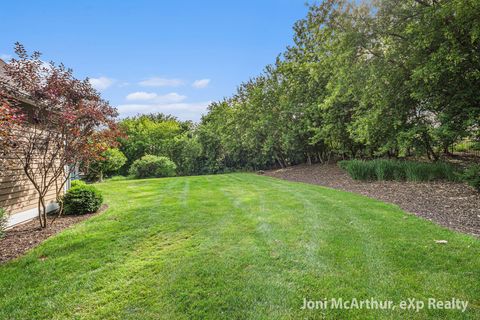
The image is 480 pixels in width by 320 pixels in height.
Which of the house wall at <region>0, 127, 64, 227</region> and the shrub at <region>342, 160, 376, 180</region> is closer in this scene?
→ the house wall at <region>0, 127, 64, 227</region>

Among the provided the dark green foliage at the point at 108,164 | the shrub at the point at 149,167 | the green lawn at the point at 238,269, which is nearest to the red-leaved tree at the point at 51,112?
the green lawn at the point at 238,269

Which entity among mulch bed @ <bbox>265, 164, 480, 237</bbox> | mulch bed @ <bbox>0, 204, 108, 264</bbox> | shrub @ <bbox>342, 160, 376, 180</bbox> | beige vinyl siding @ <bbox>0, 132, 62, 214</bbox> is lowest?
mulch bed @ <bbox>265, 164, 480, 237</bbox>

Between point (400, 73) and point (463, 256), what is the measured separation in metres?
5.84

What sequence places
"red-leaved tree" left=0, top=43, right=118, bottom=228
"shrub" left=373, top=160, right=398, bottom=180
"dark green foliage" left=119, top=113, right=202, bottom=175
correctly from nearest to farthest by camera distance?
"red-leaved tree" left=0, top=43, right=118, bottom=228 < "shrub" left=373, top=160, right=398, bottom=180 < "dark green foliage" left=119, top=113, right=202, bottom=175

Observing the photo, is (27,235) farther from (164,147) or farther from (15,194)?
(164,147)

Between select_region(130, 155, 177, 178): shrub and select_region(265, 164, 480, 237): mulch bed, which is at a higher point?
select_region(130, 155, 177, 178): shrub

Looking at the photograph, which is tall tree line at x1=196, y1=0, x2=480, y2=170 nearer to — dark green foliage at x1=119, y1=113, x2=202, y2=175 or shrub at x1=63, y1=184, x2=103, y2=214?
shrub at x1=63, y1=184, x2=103, y2=214

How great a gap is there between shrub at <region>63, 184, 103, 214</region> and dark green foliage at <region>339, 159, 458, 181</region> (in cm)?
885

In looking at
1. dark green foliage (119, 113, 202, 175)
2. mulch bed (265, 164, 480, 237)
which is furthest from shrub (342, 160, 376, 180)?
dark green foliage (119, 113, 202, 175)

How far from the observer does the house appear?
4.82m

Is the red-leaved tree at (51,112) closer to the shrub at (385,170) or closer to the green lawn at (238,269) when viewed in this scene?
the green lawn at (238,269)

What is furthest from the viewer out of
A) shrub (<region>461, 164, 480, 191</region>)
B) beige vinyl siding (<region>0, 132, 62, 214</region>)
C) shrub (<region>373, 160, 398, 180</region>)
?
shrub (<region>373, 160, 398, 180</region>)

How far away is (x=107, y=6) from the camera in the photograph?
6.98 metres

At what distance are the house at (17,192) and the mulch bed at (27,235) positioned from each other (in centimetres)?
25
